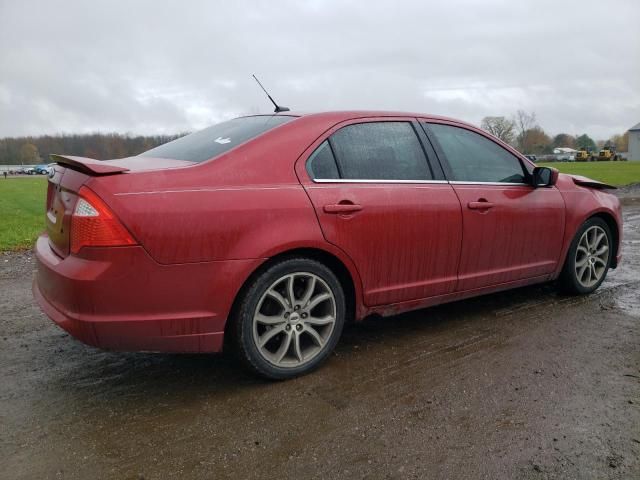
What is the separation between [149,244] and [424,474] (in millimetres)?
1658

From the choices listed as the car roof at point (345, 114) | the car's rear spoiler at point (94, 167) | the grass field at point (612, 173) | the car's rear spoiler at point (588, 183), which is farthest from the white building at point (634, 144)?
the car's rear spoiler at point (94, 167)

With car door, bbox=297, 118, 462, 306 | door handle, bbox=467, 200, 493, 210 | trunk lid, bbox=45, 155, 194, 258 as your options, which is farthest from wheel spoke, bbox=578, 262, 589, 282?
trunk lid, bbox=45, 155, 194, 258

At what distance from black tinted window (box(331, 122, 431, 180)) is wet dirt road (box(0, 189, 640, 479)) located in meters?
1.19

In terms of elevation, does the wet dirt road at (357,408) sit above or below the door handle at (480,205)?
below

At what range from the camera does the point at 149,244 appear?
2.69 meters

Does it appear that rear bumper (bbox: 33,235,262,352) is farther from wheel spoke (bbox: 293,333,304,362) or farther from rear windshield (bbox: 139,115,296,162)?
rear windshield (bbox: 139,115,296,162)

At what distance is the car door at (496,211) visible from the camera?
391 centimetres

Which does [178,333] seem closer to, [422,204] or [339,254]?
[339,254]

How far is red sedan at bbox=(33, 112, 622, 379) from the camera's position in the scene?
2.71 m

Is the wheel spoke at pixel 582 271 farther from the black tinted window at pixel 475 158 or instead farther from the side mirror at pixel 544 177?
the black tinted window at pixel 475 158

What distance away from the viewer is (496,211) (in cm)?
403

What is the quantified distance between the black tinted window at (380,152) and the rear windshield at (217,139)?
40 cm

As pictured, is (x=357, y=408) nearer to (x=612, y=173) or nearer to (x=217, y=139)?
(x=217, y=139)

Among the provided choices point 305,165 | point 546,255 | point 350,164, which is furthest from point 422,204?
point 546,255
